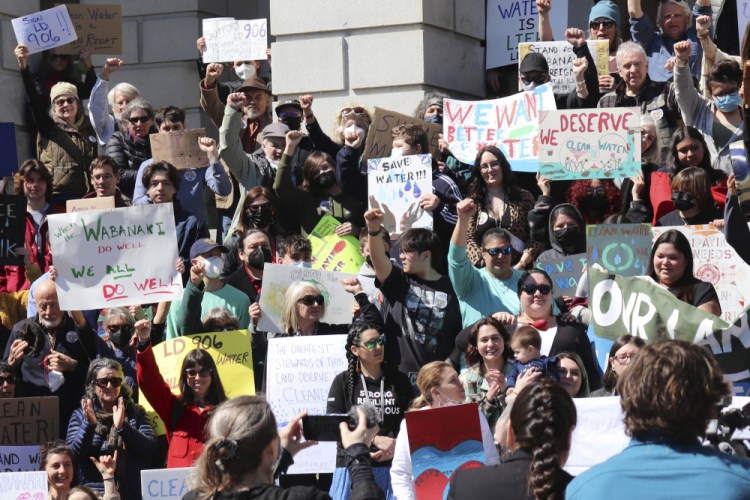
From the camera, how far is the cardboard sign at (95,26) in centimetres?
1357

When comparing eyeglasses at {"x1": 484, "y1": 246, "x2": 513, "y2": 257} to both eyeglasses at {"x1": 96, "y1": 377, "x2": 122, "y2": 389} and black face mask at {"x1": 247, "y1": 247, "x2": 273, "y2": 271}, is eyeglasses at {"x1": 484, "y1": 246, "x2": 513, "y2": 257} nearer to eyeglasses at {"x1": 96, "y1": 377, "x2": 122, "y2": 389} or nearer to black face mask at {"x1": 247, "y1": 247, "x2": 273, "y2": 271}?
black face mask at {"x1": 247, "y1": 247, "x2": 273, "y2": 271}

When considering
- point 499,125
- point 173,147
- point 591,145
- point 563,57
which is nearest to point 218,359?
point 591,145

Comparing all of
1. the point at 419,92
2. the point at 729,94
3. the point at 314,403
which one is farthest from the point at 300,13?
the point at 314,403

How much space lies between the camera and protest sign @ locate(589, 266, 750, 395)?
6.57 metres

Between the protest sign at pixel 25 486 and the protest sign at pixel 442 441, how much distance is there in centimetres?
252

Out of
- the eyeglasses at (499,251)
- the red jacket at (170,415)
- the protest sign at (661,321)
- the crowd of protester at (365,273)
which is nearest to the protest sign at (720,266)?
the crowd of protester at (365,273)

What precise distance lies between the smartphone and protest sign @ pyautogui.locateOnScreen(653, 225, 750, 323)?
12.4 ft

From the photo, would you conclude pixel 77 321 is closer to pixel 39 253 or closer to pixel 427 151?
pixel 39 253

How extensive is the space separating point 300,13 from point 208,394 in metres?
5.42

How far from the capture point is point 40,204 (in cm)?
1112

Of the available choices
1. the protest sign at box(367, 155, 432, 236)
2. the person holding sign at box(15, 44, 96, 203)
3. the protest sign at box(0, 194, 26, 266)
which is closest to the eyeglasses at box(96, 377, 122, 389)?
the protest sign at box(0, 194, 26, 266)

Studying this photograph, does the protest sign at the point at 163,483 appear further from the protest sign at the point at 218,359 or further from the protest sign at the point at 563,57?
the protest sign at the point at 563,57

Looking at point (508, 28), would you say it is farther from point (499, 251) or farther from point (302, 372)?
point (302, 372)

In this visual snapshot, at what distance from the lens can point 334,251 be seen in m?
9.87
